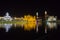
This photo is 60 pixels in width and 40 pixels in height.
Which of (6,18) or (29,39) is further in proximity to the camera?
(6,18)

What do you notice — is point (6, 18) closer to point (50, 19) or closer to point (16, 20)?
point (16, 20)

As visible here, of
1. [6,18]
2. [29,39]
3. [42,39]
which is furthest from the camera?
Answer: [6,18]

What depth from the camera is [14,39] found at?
48.1ft

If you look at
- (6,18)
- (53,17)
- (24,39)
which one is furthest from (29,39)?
(53,17)

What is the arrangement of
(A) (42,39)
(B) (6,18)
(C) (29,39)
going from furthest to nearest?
(B) (6,18), (C) (29,39), (A) (42,39)

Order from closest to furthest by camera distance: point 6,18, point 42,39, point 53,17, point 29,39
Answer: point 42,39 → point 29,39 → point 6,18 → point 53,17

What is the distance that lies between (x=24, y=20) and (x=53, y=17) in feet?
25.7

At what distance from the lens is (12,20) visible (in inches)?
2383

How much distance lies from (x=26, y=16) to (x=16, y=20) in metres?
2.54

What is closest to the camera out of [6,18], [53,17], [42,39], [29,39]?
[42,39]

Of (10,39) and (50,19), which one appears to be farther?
(50,19)

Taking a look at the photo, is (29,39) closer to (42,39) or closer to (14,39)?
(14,39)

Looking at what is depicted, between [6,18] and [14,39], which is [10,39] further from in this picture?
[6,18]

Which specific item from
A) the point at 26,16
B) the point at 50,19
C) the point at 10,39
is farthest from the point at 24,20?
the point at 10,39
